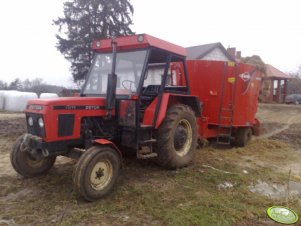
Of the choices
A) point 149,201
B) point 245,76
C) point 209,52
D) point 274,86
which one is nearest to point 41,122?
point 149,201

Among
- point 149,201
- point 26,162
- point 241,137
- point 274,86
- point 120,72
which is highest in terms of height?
point 274,86

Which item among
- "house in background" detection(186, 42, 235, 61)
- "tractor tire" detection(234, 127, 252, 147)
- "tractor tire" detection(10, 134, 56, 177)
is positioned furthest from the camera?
"house in background" detection(186, 42, 235, 61)

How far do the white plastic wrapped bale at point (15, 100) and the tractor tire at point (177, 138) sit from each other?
14397 mm

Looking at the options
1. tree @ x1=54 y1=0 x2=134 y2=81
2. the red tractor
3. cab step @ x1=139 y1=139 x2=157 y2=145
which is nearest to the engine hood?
the red tractor

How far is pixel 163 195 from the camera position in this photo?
482cm

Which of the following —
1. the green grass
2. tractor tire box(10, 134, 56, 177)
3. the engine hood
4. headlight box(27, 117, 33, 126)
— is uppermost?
the engine hood

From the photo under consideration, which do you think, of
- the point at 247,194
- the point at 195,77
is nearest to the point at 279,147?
the point at 195,77

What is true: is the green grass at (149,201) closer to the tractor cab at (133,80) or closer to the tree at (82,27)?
the tractor cab at (133,80)

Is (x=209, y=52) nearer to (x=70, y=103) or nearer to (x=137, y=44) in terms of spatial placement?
(x=137, y=44)

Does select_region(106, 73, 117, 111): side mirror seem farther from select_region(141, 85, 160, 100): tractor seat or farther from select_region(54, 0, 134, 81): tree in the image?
select_region(54, 0, 134, 81): tree

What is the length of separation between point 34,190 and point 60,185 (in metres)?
0.40

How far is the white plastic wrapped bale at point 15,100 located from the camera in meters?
18.4

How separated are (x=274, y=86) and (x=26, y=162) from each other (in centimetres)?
2824

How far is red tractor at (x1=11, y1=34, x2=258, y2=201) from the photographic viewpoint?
455 cm
